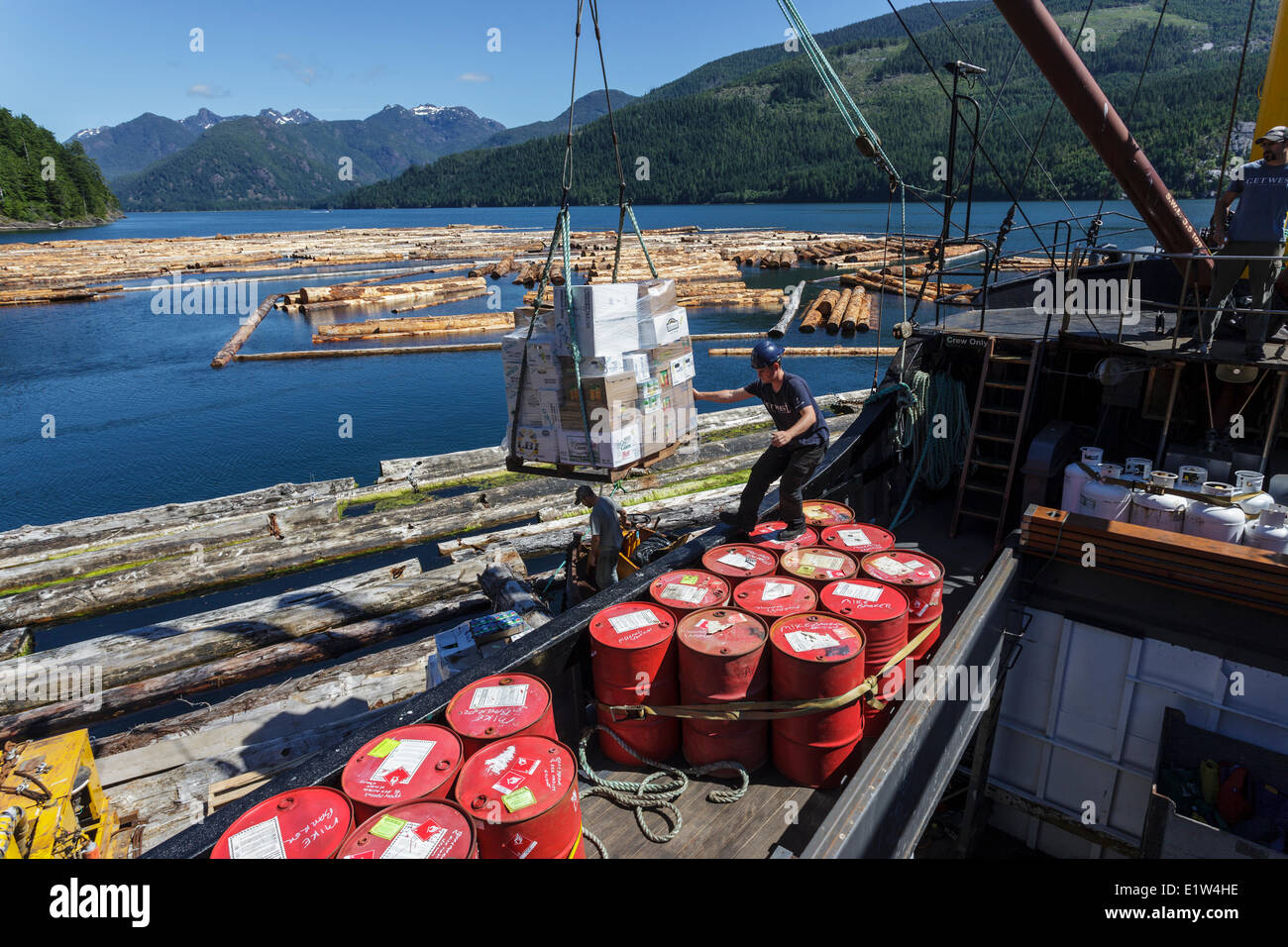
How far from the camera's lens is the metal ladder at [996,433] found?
8.57m

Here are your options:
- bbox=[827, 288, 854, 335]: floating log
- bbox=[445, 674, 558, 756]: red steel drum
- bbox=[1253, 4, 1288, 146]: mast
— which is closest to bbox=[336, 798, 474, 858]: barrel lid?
bbox=[445, 674, 558, 756]: red steel drum

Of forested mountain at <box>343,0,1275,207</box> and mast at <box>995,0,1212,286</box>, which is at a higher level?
forested mountain at <box>343,0,1275,207</box>

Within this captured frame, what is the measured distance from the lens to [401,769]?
4.21 meters

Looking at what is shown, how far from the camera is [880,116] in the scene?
167 meters

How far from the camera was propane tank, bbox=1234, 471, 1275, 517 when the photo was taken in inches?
266

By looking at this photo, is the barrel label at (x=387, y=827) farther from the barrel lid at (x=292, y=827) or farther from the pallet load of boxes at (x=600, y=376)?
the pallet load of boxes at (x=600, y=376)

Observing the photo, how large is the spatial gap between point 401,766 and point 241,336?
38.7 metres

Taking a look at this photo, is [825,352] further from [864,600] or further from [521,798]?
[521,798]

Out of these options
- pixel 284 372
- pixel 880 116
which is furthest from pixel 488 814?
pixel 880 116

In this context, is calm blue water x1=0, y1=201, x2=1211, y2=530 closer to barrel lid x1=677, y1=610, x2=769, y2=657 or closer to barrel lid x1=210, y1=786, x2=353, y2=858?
barrel lid x1=677, y1=610, x2=769, y2=657

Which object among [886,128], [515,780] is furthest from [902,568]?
[886,128]

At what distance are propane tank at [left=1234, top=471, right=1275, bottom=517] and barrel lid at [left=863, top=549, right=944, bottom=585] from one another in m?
3.29

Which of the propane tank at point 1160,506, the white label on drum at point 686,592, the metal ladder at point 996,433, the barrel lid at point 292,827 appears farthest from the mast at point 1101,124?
the barrel lid at point 292,827
